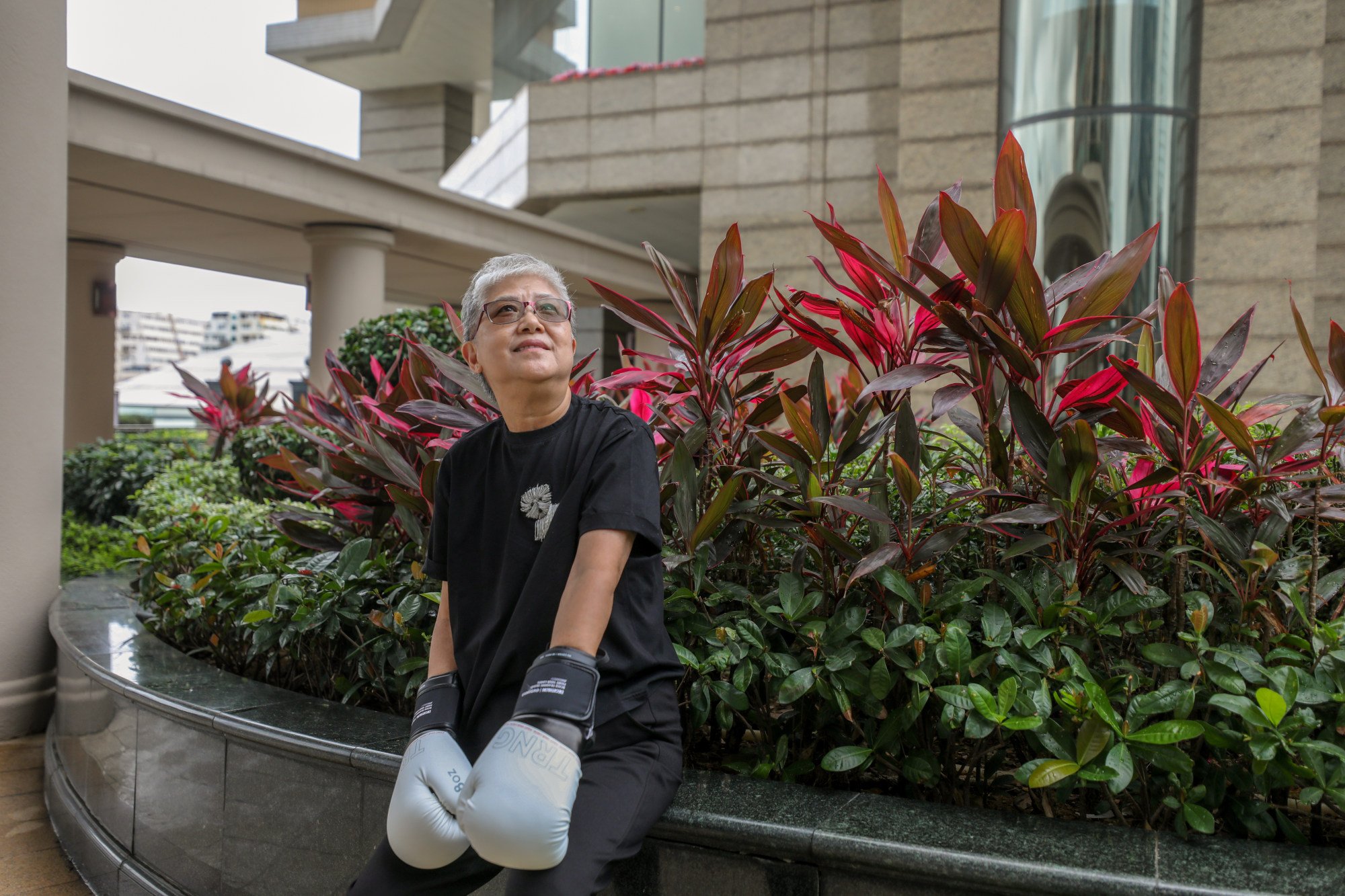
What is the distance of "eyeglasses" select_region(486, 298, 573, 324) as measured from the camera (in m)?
2.10

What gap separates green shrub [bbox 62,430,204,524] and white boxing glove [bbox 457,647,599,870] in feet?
23.6

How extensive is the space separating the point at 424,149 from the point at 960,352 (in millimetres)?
26742

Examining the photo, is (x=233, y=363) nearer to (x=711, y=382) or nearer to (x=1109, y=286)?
(x=711, y=382)

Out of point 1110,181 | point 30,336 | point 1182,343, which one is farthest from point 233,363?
point 1182,343

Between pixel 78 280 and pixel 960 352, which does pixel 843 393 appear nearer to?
pixel 960 352

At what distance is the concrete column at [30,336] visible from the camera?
442 centimetres

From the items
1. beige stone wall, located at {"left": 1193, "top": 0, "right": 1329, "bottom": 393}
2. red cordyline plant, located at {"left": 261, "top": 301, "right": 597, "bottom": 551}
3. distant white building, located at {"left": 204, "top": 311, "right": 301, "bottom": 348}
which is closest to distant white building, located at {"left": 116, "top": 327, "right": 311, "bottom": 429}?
beige stone wall, located at {"left": 1193, "top": 0, "right": 1329, "bottom": 393}

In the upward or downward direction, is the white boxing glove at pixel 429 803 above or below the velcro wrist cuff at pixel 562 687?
below

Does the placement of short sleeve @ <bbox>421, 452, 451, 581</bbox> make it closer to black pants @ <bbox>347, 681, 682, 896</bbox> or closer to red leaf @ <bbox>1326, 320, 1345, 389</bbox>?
black pants @ <bbox>347, 681, 682, 896</bbox>

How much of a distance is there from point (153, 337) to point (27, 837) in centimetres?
14043

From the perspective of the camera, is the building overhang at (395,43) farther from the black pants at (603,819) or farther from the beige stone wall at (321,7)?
the black pants at (603,819)

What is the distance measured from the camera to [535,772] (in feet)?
5.60

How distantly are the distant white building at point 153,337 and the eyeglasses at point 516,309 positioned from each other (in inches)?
4767

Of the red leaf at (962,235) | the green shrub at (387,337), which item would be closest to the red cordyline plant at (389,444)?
the red leaf at (962,235)
